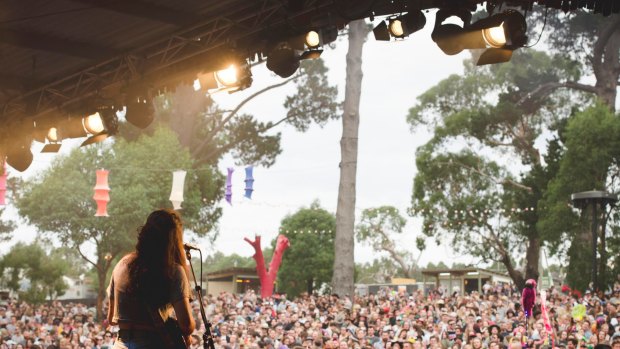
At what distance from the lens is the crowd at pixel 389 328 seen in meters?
12.1

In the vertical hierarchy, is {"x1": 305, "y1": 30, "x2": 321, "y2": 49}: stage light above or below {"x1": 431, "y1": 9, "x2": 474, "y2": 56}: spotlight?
above

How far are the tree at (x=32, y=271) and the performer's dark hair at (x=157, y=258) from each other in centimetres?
3265

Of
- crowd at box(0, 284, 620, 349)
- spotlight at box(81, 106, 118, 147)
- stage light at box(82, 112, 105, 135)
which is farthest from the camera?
→ crowd at box(0, 284, 620, 349)

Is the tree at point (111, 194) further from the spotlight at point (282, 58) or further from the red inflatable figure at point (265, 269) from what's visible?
the spotlight at point (282, 58)

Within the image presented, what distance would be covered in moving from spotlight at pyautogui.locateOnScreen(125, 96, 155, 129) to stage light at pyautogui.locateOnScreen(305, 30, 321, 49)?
7.50 feet

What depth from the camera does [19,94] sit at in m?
8.84

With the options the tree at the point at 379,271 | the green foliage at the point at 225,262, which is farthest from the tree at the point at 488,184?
the green foliage at the point at 225,262

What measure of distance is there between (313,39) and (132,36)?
2.07m

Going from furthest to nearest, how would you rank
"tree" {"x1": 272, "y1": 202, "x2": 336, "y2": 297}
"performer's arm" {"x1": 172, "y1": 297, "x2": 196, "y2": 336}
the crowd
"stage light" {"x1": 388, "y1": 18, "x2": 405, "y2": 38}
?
1. "tree" {"x1": 272, "y1": 202, "x2": 336, "y2": 297}
2. the crowd
3. "stage light" {"x1": 388, "y1": 18, "x2": 405, "y2": 38}
4. "performer's arm" {"x1": 172, "y1": 297, "x2": 196, "y2": 336}

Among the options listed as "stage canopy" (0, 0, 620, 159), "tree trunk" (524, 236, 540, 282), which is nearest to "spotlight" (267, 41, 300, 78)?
"stage canopy" (0, 0, 620, 159)

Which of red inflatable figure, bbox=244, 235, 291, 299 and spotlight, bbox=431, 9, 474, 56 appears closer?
spotlight, bbox=431, 9, 474, 56

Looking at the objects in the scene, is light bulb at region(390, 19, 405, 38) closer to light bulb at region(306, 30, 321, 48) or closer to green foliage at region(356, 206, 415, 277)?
light bulb at region(306, 30, 321, 48)

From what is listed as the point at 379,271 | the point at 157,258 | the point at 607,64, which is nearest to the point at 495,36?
the point at 157,258

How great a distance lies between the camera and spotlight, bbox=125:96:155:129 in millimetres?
8102
